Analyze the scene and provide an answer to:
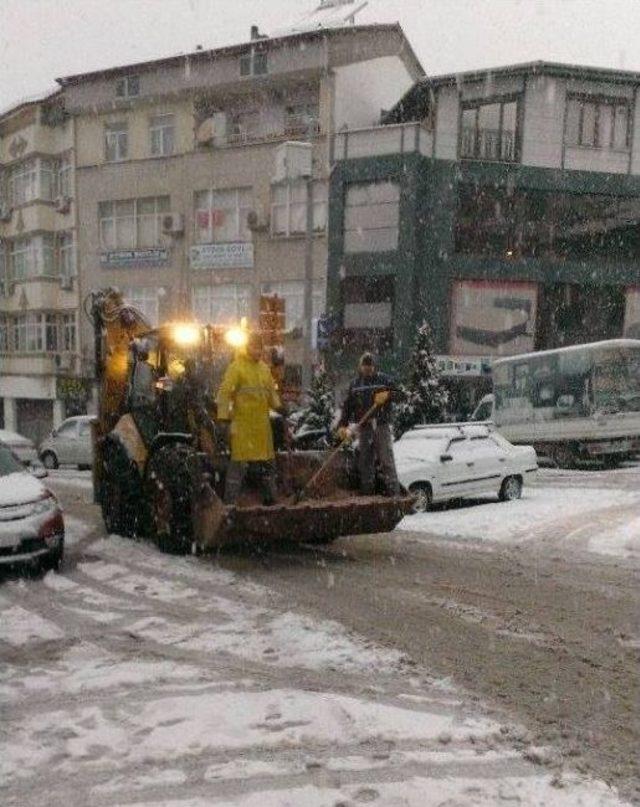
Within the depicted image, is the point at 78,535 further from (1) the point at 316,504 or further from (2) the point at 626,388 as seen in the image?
(2) the point at 626,388

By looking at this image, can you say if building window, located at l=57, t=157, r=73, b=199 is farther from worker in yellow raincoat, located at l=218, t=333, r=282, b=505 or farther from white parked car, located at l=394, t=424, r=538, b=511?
worker in yellow raincoat, located at l=218, t=333, r=282, b=505

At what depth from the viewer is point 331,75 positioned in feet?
90.0

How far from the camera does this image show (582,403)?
19.6 metres

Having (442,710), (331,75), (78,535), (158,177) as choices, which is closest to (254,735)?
(442,710)

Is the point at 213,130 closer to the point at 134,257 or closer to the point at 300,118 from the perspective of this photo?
the point at 300,118

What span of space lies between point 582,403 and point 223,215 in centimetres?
1642

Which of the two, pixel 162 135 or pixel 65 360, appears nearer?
pixel 162 135

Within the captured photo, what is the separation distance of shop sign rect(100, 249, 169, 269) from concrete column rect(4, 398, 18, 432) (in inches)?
360

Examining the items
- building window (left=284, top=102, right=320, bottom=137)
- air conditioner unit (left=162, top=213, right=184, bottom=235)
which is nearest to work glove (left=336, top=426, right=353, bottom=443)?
building window (left=284, top=102, right=320, bottom=137)

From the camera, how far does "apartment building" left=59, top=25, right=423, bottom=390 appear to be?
28.1 metres

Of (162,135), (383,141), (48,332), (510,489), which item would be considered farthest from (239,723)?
(48,332)

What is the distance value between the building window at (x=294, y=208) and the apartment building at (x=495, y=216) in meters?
0.66

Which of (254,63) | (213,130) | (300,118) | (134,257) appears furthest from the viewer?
(134,257)

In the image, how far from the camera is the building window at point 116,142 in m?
32.0
